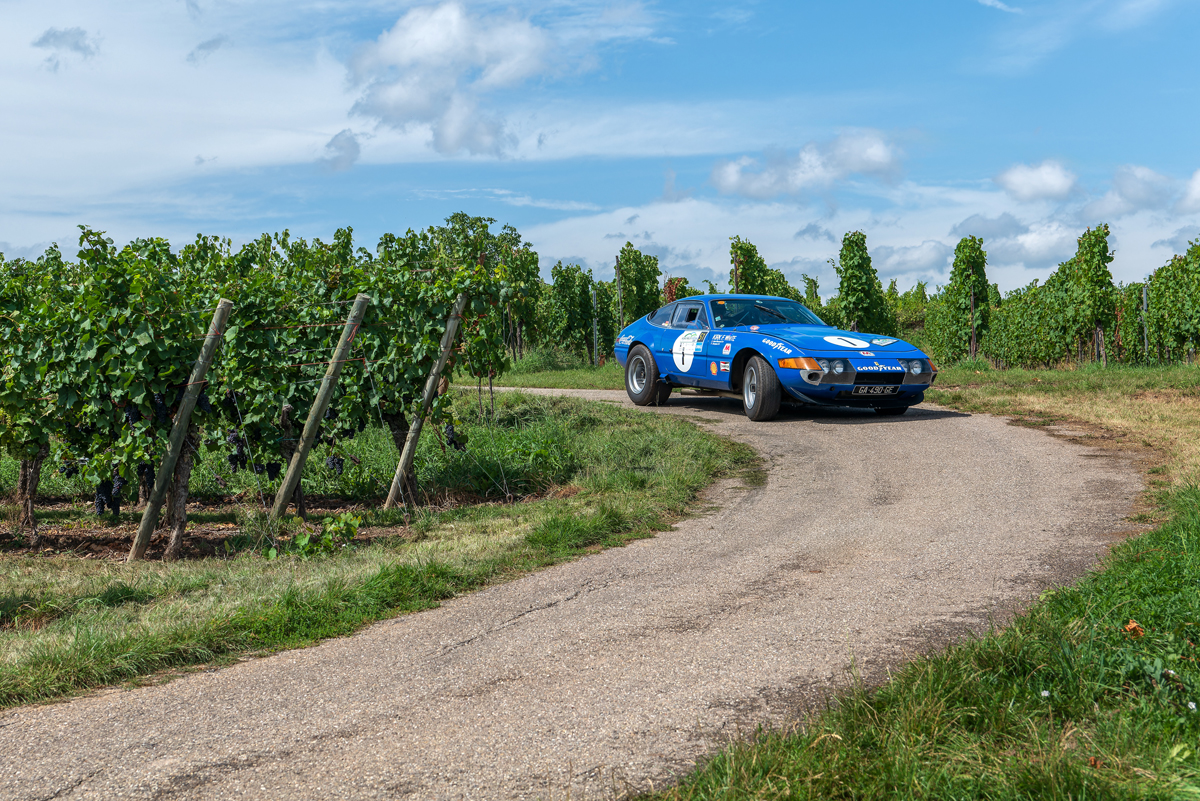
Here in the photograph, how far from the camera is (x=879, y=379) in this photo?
11.4 m

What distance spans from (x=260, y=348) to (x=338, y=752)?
5.37m

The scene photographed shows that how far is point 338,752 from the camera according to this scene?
3.30 meters

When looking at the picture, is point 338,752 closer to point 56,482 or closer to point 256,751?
point 256,751

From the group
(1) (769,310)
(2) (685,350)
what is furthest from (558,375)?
(1) (769,310)

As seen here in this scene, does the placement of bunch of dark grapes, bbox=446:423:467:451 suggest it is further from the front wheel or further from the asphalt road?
the front wheel

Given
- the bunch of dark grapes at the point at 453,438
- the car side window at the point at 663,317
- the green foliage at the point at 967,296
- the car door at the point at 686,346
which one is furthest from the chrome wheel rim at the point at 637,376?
the green foliage at the point at 967,296

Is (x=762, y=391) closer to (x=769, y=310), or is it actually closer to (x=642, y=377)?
(x=769, y=310)

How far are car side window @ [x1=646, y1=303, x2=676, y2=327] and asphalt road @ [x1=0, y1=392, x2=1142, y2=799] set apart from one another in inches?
277

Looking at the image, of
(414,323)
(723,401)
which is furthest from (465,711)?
(723,401)

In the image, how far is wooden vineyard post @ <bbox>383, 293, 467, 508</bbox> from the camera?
886 cm

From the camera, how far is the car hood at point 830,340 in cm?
1144

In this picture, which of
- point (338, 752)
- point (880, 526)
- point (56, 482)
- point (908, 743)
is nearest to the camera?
point (908, 743)

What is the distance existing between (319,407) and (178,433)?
1.06m

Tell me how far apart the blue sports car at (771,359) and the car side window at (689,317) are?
0.02 metres
